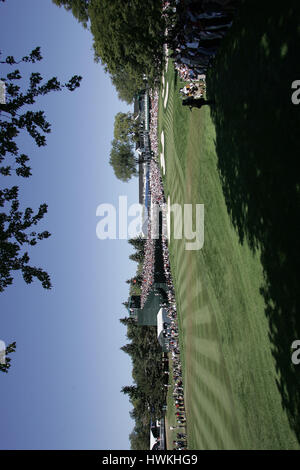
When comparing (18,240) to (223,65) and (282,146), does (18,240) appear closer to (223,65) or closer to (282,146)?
(282,146)

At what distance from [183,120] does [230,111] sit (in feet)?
41.9

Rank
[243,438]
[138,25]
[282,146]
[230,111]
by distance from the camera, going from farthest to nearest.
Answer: [138,25]
[230,111]
[243,438]
[282,146]

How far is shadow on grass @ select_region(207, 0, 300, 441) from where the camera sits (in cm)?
995

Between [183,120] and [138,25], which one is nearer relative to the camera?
[138,25]

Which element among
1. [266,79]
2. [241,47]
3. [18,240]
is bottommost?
[18,240]

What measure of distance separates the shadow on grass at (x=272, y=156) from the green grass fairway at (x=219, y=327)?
83 cm

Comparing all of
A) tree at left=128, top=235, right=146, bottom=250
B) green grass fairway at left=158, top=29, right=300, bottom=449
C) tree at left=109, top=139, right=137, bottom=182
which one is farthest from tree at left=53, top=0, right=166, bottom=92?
tree at left=128, top=235, right=146, bottom=250

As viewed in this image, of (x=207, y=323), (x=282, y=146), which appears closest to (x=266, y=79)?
(x=282, y=146)

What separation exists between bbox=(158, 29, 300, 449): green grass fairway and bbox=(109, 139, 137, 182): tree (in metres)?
30.1

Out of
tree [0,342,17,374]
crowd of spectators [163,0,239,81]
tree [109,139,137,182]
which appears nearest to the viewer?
tree [0,342,17,374]

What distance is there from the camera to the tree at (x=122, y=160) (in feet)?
191

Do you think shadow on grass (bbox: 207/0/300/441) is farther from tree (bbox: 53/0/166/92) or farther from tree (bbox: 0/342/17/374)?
tree (bbox: 0/342/17/374)

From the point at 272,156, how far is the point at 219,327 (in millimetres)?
9929
